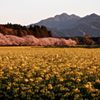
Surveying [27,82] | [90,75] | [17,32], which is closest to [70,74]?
[90,75]

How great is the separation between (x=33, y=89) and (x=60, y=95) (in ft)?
3.92

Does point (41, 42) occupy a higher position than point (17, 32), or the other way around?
point (17, 32)

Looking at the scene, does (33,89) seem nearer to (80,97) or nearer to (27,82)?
(27,82)

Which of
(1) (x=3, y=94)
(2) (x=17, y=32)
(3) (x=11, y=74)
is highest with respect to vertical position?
(2) (x=17, y=32)

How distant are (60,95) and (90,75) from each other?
287 cm

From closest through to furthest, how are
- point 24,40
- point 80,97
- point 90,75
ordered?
point 80,97, point 90,75, point 24,40

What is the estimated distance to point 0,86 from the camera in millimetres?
7332

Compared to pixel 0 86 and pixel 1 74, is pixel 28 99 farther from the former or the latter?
pixel 1 74

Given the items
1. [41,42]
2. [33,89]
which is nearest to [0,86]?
[33,89]

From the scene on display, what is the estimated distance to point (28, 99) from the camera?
6.15m

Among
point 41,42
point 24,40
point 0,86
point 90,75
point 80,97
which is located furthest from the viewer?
point 41,42

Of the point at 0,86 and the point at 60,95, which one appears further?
the point at 0,86

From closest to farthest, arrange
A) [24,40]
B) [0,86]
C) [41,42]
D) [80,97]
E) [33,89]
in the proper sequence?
[80,97], [33,89], [0,86], [24,40], [41,42]

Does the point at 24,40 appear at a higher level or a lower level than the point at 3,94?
higher
